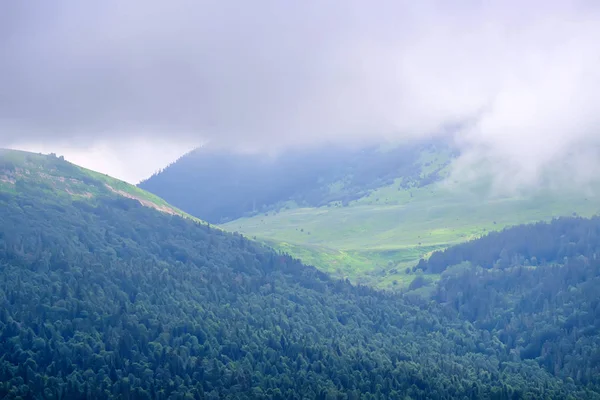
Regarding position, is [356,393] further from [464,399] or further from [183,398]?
[183,398]

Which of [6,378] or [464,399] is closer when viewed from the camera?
[6,378]

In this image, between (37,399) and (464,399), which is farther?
(464,399)

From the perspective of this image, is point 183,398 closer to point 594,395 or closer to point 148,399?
point 148,399

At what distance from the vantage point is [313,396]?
196750mm

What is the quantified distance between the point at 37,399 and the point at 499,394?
9173cm

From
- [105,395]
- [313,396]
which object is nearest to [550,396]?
[313,396]

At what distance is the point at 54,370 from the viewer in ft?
649

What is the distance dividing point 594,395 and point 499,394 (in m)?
19.3

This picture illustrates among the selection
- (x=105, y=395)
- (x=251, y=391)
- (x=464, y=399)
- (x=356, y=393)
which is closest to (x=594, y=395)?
(x=464, y=399)

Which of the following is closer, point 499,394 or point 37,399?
point 37,399

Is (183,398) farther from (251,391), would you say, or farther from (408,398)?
(408,398)

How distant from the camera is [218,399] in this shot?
192m

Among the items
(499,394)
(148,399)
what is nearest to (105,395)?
(148,399)

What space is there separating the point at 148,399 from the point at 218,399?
45.1ft
